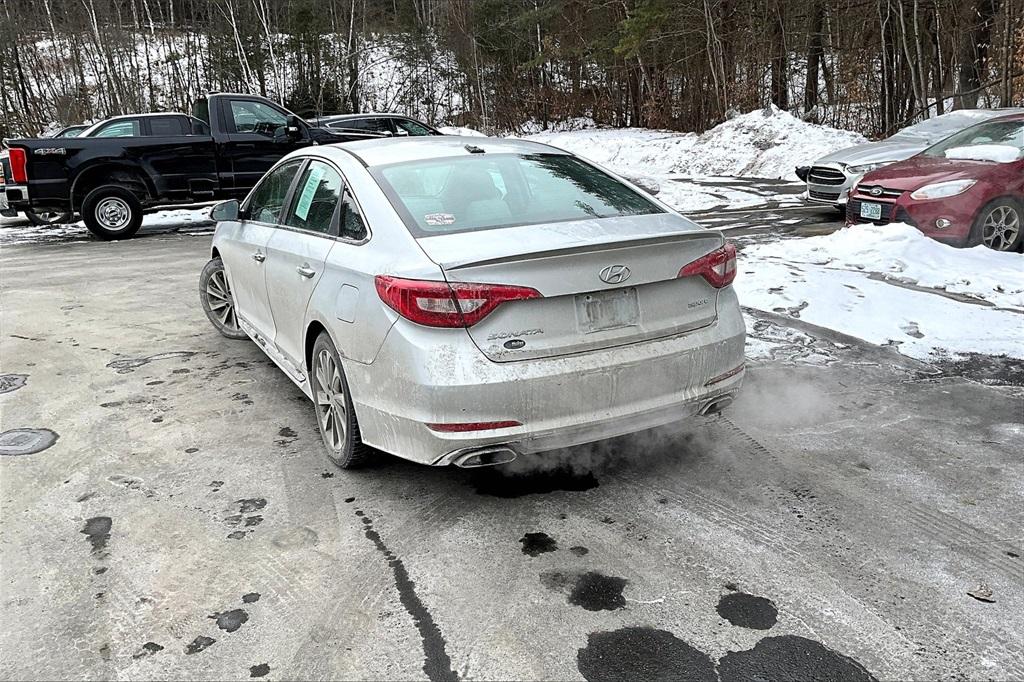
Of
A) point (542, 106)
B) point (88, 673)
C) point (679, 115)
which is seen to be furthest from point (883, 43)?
point (88, 673)

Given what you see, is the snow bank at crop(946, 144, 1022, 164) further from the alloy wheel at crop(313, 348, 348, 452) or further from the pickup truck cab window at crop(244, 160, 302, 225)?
the alloy wheel at crop(313, 348, 348, 452)

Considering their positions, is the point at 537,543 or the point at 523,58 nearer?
the point at 537,543

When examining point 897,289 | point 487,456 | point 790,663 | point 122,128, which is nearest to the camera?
point 790,663

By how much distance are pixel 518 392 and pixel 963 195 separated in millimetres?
6754

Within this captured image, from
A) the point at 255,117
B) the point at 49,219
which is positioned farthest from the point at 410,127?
the point at 49,219

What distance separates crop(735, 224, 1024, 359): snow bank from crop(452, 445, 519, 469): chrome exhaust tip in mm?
3490

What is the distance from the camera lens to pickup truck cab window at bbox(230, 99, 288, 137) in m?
13.2

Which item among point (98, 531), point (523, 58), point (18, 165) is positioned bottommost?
point (98, 531)

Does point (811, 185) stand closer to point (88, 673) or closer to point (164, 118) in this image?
point (164, 118)

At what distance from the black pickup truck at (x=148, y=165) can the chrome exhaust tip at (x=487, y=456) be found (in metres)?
10.8

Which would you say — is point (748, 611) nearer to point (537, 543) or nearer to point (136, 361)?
point (537, 543)

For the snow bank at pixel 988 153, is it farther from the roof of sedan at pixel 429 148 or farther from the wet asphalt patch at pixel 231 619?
the wet asphalt patch at pixel 231 619

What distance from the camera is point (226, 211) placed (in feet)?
18.9

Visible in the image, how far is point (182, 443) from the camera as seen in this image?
439 centimetres
